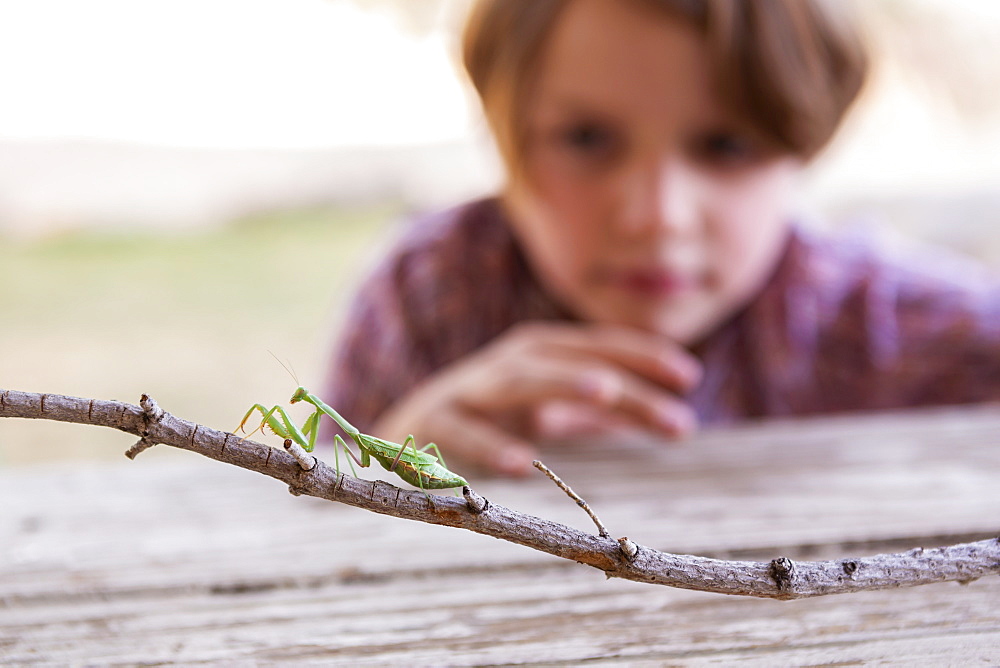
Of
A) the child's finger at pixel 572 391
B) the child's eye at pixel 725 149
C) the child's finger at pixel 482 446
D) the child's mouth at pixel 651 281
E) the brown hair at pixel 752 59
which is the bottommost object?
the child's finger at pixel 482 446

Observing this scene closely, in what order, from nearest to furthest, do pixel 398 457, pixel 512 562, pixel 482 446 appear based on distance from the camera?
1. pixel 398 457
2. pixel 512 562
3. pixel 482 446

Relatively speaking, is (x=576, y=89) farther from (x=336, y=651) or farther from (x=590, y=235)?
(x=336, y=651)

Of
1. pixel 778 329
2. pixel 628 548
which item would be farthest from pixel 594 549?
pixel 778 329

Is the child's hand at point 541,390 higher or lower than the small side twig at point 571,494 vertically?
higher

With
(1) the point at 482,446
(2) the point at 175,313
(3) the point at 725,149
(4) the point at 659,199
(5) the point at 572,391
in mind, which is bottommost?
(1) the point at 482,446

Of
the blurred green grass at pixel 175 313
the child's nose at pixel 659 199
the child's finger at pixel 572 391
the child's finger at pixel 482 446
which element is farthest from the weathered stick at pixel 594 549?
the blurred green grass at pixel 175 313

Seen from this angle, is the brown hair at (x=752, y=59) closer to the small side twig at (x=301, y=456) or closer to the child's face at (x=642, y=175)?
the child's face at (x=642, y=175)

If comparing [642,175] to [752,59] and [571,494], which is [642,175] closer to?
[752,59]
